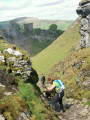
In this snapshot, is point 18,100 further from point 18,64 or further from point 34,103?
point 18,64

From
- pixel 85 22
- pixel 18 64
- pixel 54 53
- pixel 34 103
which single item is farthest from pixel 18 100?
pixel 54 53

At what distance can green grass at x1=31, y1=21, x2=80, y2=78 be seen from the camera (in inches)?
2519

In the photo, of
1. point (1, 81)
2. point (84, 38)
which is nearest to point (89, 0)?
point (84, 38)

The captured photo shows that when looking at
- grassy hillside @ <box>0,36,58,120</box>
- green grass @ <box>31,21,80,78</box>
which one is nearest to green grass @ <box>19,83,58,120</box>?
grassy hillside @ <box>0,36,58,120</box>

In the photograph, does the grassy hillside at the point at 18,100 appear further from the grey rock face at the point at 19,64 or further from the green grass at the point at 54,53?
the green grass at the point at 54,53

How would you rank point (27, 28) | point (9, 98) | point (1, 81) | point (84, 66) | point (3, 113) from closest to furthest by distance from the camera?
point (3, 113)
point (9, 98)
point (1, 81)
point (84, 66)
point (27, 28)

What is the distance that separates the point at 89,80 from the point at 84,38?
20.9 metres

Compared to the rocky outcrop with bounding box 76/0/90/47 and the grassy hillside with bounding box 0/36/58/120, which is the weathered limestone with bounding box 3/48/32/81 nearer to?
the grassy hillside with bounding box 0/36/58/120

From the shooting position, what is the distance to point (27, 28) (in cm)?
17212

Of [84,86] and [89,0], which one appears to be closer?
[84,86]

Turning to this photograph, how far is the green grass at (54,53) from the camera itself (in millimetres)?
63987

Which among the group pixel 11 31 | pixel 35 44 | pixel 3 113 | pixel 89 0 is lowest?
pixel 35 44

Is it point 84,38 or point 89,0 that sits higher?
point 89,0

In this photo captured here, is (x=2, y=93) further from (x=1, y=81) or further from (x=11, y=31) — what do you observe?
(x=11, y=31)
